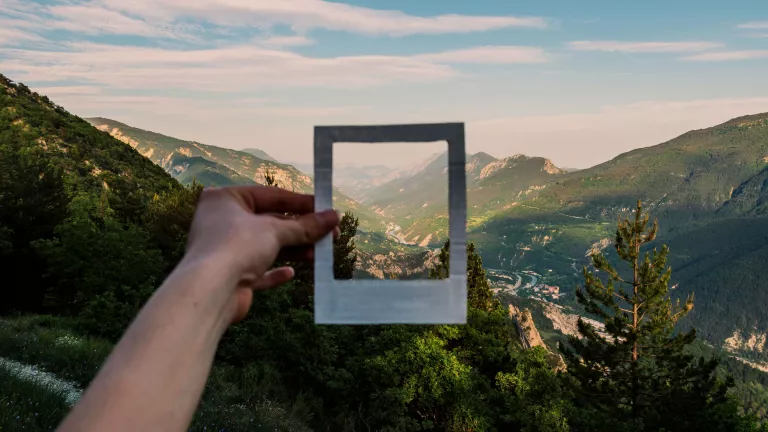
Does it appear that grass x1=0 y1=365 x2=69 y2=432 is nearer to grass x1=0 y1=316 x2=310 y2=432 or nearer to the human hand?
grass x1=0 y1=316 x2=310 y2=432

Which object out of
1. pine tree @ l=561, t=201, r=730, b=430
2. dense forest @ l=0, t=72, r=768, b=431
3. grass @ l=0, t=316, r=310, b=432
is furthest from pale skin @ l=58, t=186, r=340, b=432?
pine tree @ l=561, t=201, r=730, b=430

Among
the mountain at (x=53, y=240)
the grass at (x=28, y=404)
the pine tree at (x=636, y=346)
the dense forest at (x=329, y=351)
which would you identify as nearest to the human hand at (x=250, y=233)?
the grass at (x=28, y=404)

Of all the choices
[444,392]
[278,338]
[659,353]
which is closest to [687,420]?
[659,353]

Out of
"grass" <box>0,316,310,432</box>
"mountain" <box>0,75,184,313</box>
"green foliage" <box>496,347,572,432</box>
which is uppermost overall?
"mountain" <box>0,75,184,313</box>

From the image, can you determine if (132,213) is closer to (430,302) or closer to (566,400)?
(566,400)

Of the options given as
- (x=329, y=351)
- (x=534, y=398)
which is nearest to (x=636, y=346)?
(x=534, y=398)

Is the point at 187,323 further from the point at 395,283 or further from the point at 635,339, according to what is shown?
the point at 635,339

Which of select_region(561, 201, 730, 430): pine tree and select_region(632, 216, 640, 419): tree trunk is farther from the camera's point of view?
select_region(632, 216, 640, 419): tree trunk
